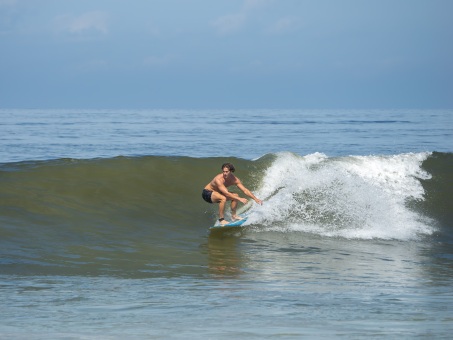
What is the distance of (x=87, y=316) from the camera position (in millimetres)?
7492

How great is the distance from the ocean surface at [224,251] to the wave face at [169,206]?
0.05 metres

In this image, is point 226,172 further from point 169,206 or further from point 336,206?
point 336,206

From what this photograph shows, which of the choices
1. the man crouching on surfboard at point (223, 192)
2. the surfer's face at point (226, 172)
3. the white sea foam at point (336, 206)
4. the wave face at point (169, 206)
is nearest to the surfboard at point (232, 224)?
the man crouching on surfboard at point (223, 192)

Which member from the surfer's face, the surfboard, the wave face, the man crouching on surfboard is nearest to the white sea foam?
the wave face

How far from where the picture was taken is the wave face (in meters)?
12.6

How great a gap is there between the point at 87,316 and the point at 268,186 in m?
13.1

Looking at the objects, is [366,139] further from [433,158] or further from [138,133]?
[433,158]

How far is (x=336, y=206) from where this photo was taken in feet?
55.6

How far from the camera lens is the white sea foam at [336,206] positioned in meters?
15.7

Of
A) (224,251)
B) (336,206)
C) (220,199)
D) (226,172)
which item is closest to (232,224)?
Answer: (220,199)

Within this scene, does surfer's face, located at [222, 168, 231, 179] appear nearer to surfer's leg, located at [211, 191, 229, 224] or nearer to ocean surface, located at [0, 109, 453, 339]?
surfer's leg, located at [211, 191, 229, 224]

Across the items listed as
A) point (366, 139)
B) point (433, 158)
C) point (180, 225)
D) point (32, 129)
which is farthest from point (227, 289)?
point (32, 129)

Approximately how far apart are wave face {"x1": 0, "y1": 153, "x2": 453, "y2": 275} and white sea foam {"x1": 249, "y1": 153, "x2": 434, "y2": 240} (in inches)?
1.1

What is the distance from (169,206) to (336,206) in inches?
157
